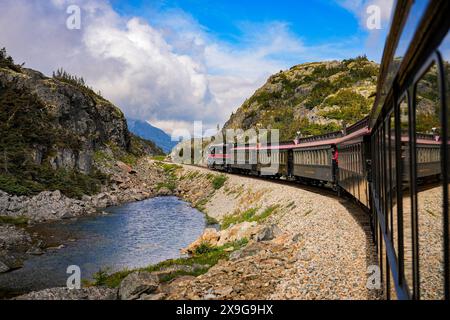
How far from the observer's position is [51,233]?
26500 millimetres

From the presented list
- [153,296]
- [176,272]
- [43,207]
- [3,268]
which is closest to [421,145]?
[153,296]

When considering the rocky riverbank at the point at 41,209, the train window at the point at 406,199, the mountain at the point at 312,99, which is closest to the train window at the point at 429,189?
the train window at the point at 406,199

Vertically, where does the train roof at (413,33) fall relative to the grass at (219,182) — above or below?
above

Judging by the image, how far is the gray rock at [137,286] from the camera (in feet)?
39.4

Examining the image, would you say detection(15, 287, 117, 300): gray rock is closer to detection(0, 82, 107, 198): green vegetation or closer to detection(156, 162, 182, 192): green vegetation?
detection(0, 82, 107, 198): green vegetation

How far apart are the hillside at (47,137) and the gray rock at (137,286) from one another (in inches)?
1043

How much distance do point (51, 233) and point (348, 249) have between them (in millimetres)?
21202

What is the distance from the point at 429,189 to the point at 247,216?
24.2 meters

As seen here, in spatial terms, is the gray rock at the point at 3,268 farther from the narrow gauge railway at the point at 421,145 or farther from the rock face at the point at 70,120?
the rock face at the point at 70,120

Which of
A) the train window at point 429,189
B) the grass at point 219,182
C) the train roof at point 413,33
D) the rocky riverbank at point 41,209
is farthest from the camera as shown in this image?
the grass at point 219,182

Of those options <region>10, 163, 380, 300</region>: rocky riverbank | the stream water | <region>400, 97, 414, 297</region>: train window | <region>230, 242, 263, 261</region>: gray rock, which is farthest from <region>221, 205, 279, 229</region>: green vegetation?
<region>400, 97, 414, 297</region>: train window

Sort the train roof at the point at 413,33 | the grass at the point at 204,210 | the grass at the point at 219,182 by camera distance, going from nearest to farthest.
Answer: the train roof at the point at 413,33 < the grass at the point at 204,210 < the grass at the point at 219,182

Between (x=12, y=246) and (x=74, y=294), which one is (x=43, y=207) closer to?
(x=12, y=246)

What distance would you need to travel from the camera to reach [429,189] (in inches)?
105
